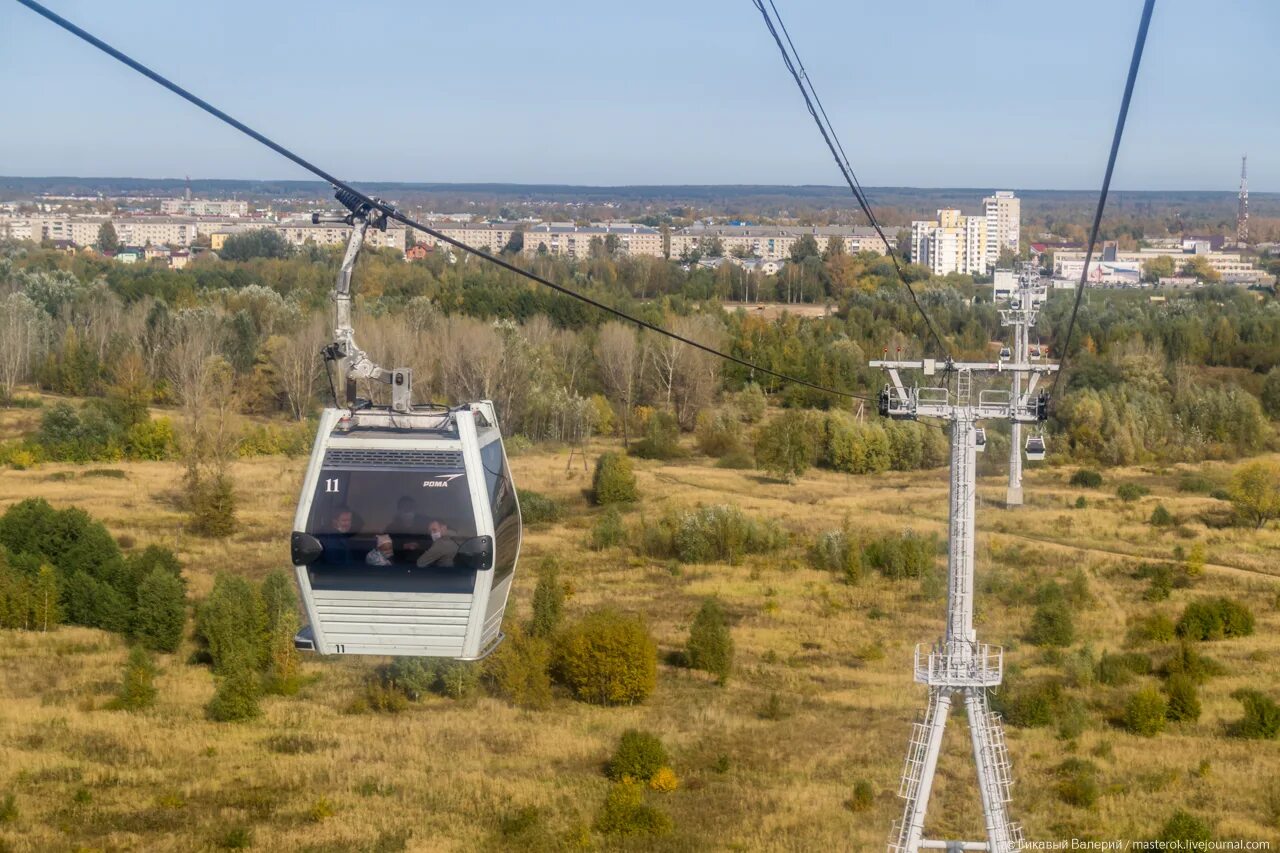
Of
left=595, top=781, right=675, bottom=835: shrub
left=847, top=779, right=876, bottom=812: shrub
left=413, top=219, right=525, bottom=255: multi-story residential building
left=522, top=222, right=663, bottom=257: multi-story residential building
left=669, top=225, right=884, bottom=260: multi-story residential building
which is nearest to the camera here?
left=595, top=781, right=675, bottom=835: shrub

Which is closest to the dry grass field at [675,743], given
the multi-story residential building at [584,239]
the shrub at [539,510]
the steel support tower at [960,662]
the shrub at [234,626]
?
the shrub at [234,626]

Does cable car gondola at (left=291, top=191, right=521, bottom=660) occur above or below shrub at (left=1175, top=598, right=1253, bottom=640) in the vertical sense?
above

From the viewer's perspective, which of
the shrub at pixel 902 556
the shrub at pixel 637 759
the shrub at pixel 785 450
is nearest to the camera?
the shrub at pixel 637 759

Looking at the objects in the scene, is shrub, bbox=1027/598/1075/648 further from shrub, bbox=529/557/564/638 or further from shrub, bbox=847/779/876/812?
shrub, bbox=847/779/876/812

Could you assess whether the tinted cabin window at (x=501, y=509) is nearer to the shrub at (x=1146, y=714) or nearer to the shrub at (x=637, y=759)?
the shrub at (x=637, y=759)

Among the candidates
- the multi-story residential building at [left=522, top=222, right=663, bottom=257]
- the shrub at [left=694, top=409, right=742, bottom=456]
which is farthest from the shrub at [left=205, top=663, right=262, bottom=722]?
the multi-story residential building at [left=522, top=222, right=663, bottom=257]

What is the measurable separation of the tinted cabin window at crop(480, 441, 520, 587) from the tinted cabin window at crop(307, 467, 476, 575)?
0.77ft

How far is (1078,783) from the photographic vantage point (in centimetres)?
1875

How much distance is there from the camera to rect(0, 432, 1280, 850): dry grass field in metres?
17.9

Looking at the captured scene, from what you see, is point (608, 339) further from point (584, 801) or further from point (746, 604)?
point (584, 801)

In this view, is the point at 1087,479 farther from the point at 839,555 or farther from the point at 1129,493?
the point at 839,555

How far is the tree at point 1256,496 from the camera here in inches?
1347

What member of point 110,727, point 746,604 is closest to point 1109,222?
point 746,604

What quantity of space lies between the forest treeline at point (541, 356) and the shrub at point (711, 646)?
16.0 m
